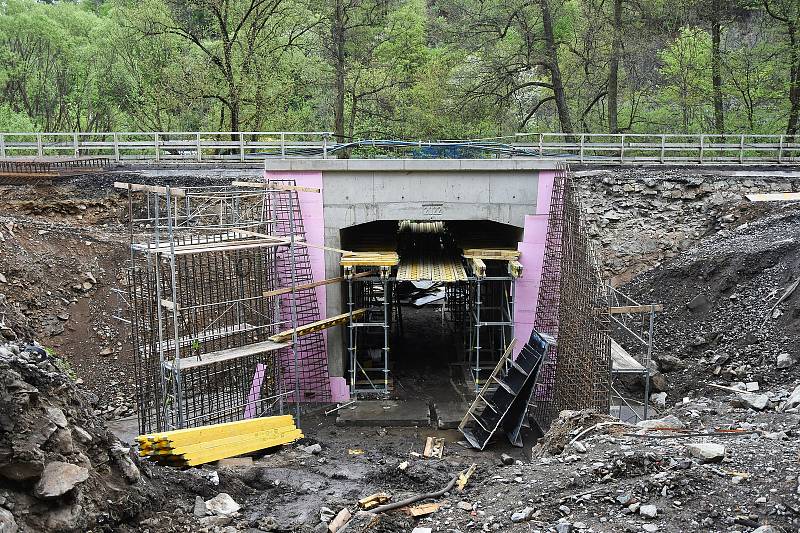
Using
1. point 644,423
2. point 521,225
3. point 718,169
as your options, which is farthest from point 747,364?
point 718,169

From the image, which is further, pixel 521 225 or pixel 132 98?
pixel 132 98

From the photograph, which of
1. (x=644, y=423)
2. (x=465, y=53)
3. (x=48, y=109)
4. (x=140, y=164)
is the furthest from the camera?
(x=48, y=109)

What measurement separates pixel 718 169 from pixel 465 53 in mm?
14781

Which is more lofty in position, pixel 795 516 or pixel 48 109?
pixel 48 109

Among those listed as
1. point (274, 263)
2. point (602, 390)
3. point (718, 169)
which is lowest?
point (602, 390)

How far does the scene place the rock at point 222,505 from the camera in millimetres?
9875

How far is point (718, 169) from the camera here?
72.0 feet

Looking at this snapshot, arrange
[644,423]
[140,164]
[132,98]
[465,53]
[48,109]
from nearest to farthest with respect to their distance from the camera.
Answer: [644,423]
[140,164]
[465,53]
[132,98]
[48,109]

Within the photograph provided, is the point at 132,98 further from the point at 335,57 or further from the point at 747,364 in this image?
the point at 747,364

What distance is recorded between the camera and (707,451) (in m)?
8.80

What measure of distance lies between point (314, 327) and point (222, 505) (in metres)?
7.39

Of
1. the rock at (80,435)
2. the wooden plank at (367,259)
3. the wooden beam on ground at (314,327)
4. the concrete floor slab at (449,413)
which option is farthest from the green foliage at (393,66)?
the rock at (80,435)

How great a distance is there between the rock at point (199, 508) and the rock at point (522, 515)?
13.2ft

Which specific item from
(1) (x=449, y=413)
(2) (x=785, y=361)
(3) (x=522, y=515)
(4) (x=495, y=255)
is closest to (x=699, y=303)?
(2) (x=785, y=361)
